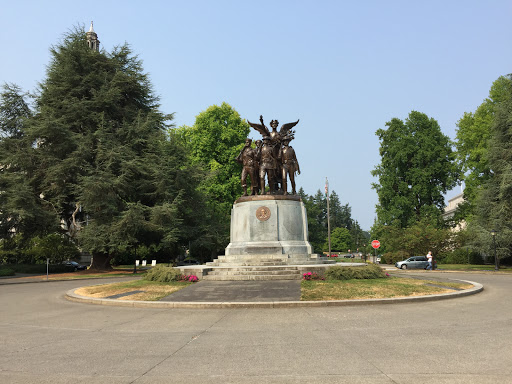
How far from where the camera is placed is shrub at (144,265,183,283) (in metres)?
17.1

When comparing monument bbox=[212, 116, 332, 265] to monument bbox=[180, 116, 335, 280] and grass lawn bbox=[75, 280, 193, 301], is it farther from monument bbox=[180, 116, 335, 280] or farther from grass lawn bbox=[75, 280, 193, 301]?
grass lawn bbox=[75, 280, 193, 301]

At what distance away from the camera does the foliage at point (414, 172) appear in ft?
146

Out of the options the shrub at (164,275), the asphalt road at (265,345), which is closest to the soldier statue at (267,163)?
the shrub at (164,275)

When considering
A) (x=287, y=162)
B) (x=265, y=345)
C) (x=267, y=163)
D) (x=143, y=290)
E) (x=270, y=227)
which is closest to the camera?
(x=265, y=345)

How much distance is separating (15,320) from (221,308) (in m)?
5.42

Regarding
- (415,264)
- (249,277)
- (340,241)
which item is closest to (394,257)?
(415,264)

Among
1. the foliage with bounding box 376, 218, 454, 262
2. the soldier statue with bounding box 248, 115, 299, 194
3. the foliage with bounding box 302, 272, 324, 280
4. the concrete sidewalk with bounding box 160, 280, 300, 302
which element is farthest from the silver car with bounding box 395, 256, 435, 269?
the concrete sidewalk with bounding box 160, 280, 300, 302

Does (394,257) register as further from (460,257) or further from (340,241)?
(340,241)

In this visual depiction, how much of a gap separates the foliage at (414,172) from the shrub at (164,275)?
109 feet

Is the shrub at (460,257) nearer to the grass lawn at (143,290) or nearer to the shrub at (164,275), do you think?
the shrub at (164,275)

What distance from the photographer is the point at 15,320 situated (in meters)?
10.5

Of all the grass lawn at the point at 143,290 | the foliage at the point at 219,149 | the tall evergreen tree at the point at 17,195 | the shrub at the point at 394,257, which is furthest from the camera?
the shrub at the point at 394,257

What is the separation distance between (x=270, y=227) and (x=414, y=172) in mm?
29874

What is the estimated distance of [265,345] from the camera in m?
6.91
